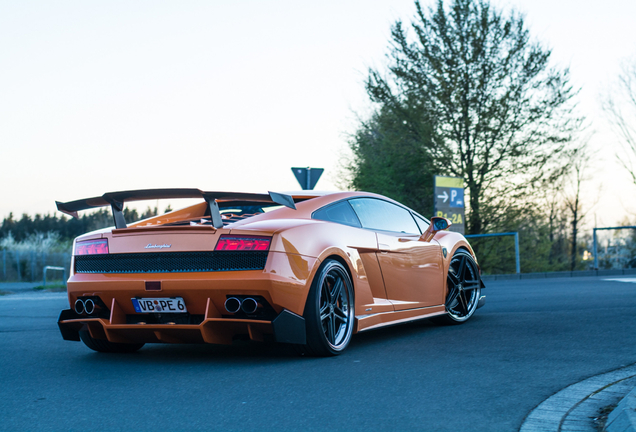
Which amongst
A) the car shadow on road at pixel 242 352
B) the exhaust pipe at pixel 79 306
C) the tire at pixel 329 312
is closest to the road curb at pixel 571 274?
the car shadow on road at pixel 242 352

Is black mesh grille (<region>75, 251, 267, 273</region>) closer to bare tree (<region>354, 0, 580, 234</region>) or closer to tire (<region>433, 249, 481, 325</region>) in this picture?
tire (<region>433, 249, 481, 325</region>)

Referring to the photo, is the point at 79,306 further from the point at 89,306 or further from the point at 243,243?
the point at 243,243

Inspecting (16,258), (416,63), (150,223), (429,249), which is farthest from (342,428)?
(16,258)

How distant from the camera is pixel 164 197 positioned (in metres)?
4.75

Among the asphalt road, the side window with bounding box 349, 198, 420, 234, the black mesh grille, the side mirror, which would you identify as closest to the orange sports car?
the black mesh grille

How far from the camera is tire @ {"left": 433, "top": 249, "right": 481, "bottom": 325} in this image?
688 cm

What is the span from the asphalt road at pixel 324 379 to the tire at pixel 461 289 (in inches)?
8.9

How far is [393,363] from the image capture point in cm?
471

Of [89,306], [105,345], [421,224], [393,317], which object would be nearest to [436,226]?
[421,224]

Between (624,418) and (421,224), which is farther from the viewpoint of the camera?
(421,224)

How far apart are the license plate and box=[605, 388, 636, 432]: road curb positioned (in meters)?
2.77

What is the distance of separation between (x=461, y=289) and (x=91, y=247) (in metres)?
3.73

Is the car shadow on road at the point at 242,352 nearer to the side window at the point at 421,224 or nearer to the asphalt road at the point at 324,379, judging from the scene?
the asphalt road at the point at 324,379

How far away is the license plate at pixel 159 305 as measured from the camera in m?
4.68
